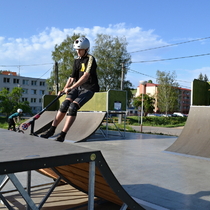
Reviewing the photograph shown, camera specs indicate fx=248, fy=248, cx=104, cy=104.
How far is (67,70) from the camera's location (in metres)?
36.5

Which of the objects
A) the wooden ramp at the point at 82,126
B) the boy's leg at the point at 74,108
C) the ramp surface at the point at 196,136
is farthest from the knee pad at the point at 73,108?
the wooden ramp at the point at 82,126

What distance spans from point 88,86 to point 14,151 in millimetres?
1985

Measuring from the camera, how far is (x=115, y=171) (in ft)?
15.6

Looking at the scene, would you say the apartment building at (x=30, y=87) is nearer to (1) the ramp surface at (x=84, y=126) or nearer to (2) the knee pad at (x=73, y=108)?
(1) the ramp surface at (x=84, y=126)

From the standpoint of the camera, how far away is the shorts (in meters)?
3.52

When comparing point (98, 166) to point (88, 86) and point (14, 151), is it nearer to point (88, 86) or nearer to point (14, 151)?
point (14, 151)

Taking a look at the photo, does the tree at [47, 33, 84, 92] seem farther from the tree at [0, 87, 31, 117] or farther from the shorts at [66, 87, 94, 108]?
the shorts at [66, 87, 94, 108]

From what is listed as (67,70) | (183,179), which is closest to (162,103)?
(67,70)

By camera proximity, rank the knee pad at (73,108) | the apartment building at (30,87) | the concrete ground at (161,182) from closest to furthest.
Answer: the concrete ground at (161,182), the knee pad at (73,108), the apartment building at (30,87)

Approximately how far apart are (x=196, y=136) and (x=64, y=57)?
3187 cm

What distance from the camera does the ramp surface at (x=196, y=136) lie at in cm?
688

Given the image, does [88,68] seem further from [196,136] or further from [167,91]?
[167,91]

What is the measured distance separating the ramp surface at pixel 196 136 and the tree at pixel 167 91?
42.1 meters

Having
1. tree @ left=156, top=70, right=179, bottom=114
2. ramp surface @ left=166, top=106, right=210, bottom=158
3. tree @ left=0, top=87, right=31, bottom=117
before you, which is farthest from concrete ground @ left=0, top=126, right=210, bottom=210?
tree @ left=156, top=70, right=179, bottom=114
